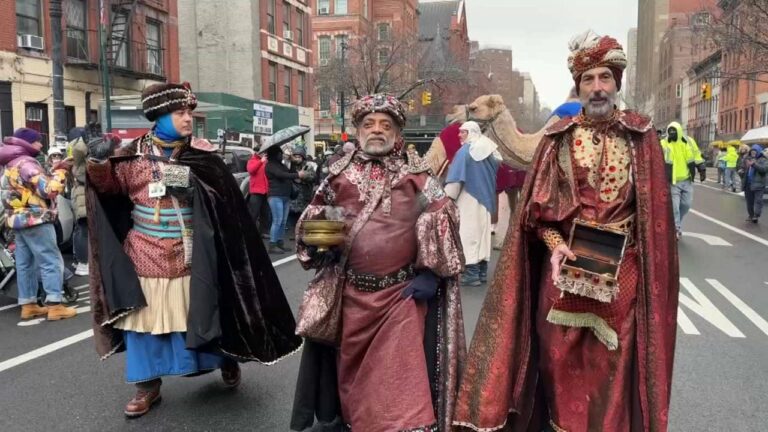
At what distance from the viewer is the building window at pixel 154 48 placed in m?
26.0

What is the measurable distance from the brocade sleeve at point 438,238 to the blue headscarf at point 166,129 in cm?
169

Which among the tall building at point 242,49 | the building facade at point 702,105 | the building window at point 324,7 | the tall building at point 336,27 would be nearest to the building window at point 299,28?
the tall building at point 242,49

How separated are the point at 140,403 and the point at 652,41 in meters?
114

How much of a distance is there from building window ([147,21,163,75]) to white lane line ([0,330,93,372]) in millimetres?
21688

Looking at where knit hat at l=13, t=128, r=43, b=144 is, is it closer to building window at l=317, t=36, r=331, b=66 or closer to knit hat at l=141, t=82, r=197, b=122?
knit hat at l=141, t=82, r=197, b=122

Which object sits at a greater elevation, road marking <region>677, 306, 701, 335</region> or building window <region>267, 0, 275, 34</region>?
building window <region>267, 0, 275, 34</region>

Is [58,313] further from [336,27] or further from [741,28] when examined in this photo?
[336,27]

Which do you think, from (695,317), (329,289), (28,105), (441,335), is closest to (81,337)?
(329,289)

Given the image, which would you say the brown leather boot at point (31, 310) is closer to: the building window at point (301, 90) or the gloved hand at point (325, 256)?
the gloved hand at point (325, 256)

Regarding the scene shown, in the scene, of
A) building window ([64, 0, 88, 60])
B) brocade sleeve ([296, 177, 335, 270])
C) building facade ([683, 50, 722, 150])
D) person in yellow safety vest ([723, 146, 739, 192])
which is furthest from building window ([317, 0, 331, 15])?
brocade sleeve ([296, 177, 335, 270])

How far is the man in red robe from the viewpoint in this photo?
114 inches

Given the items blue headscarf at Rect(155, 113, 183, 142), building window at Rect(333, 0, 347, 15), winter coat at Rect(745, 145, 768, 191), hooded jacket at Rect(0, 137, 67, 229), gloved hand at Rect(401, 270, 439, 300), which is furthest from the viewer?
building window at Rect(333, 0, 347, 15)

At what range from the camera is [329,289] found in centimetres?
340

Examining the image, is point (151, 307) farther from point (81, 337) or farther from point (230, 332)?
point (81, 337)
